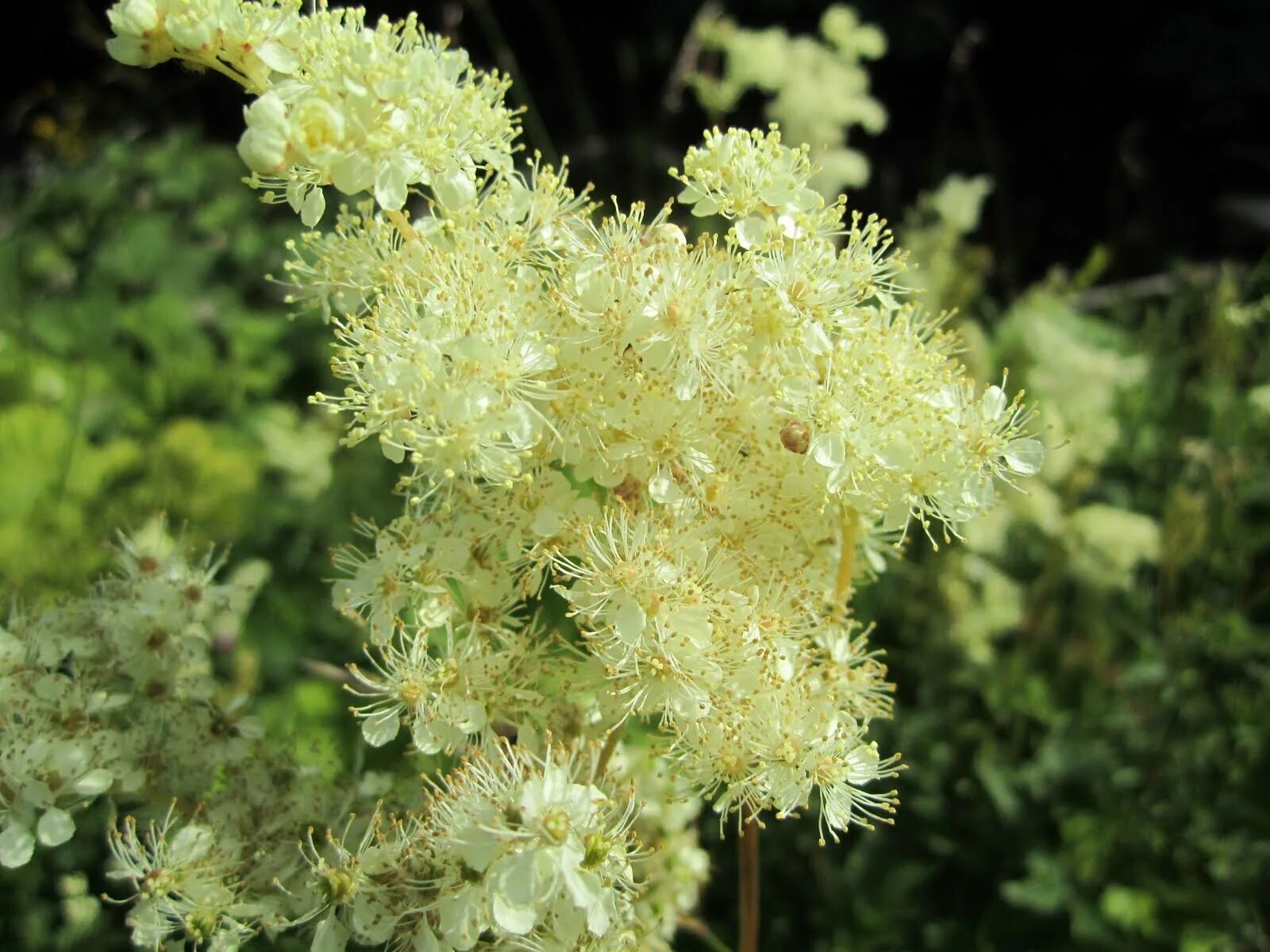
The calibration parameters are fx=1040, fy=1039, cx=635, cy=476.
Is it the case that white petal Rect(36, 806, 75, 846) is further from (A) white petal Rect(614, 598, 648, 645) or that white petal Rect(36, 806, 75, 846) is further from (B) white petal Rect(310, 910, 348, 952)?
(A) white petal Rect(614, 598, 648, 645)

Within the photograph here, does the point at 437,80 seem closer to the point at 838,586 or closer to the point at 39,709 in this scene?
the point at 838,586

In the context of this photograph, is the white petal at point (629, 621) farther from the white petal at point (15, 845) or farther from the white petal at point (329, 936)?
the white petal at point (15, 845)

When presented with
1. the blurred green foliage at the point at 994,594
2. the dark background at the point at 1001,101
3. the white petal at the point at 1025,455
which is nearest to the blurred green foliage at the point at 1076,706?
the blurred green foliage at the point at 994,594

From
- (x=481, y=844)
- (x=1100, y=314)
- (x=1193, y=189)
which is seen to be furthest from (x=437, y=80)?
(x=1193, y=189)

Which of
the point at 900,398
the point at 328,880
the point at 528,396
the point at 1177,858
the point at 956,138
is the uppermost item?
the point at 956,138

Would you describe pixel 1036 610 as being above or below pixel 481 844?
above

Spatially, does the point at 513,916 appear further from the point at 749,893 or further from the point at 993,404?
the point at 993,404
